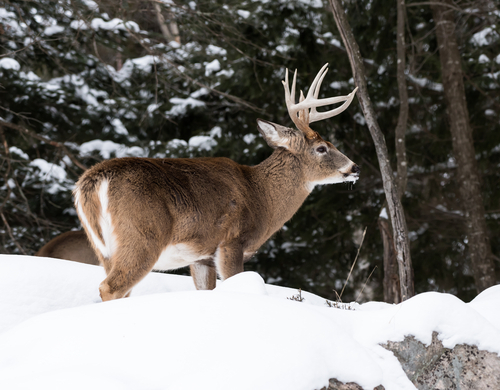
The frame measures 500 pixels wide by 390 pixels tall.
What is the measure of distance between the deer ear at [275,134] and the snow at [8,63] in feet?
18.4

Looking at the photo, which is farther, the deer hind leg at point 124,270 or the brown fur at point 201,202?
the brown fur at point 201,202

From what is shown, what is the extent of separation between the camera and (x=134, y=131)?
10172mm

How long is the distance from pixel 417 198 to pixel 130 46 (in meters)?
6.73

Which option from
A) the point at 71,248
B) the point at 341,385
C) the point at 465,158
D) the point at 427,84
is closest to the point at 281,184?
the point at 341,385

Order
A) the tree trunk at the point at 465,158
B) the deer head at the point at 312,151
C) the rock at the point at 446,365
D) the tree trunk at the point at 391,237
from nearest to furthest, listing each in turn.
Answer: the rock at the point at 446,365 < the deer head at the point at 312,151 < the tree trunk at the point at 391,237 < the tree trunk at the point at 465,158

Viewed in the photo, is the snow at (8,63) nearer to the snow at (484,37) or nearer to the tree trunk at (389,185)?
the tree trunk at (389,185)

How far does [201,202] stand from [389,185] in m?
2.02

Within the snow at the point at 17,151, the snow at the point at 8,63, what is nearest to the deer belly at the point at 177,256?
the snow at the point at 17,151

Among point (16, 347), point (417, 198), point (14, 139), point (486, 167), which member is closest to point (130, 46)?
point (14, 139)

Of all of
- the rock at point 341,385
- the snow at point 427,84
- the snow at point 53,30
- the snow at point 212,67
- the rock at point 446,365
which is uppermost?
the snow at point 53,30

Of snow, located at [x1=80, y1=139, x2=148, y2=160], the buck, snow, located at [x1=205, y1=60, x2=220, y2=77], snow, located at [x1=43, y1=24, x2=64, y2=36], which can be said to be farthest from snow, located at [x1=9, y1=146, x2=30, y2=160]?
the buck

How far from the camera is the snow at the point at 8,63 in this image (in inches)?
350

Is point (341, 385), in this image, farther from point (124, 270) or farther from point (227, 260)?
point (227, 260)

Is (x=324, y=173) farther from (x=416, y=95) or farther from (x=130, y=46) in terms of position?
(x=130, y=46)
